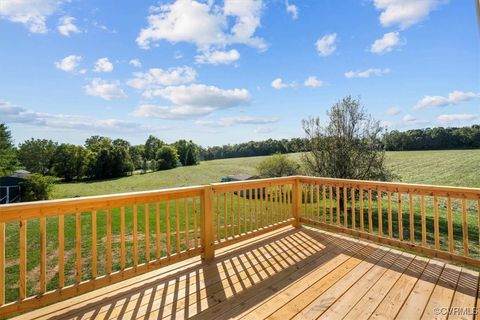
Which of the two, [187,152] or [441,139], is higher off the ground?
[187,152]

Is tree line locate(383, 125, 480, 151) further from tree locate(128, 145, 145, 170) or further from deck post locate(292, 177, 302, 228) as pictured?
tree locate(128, 145, 145, 170)

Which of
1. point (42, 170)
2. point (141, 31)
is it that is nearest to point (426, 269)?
point (141, 31)

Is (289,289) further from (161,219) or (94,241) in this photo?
(161,219)

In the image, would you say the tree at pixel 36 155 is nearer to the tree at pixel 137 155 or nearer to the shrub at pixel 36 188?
the tree at pixel 137 155

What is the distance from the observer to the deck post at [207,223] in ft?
10.3

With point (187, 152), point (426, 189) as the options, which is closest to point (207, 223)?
point (426, 189)

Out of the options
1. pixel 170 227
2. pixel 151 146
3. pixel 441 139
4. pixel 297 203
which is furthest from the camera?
pixel 151 146

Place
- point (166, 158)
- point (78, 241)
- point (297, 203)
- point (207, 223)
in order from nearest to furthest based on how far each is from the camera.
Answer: point (78, 241), point (207, 223), point (297, 203), point (166, 158)

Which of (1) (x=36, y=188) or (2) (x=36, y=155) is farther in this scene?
(2) (x=36, y=155)

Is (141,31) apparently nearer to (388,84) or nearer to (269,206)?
(269,206)

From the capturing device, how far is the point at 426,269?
2.82 metres

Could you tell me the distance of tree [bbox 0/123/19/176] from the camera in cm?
2467

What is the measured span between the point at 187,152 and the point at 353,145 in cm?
4416

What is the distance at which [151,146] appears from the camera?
52.4m
